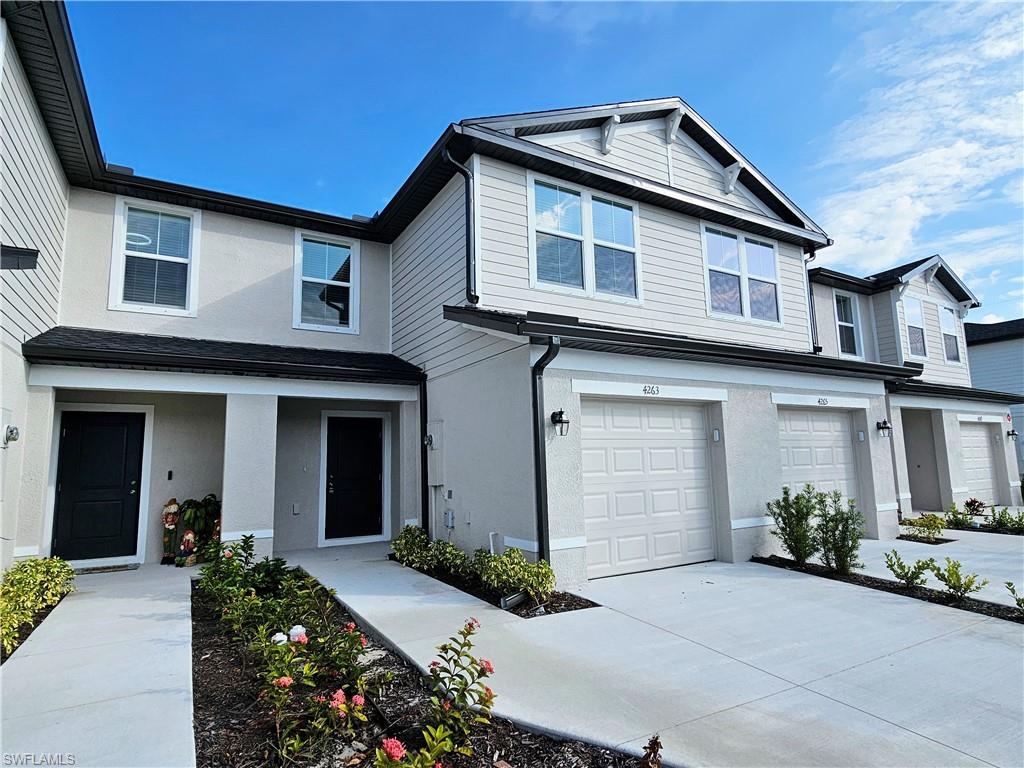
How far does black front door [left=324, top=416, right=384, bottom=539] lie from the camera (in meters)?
9.26

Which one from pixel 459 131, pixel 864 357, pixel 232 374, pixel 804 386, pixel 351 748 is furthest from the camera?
pixel 864 357

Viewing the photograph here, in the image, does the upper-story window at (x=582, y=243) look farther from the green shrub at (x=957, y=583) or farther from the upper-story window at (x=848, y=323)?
the upper-story window at (x=848, y=323)

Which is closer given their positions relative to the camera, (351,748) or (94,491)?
(351,748)

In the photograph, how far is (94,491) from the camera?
25.2 ft

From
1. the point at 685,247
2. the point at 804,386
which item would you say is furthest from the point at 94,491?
the point at 804,386

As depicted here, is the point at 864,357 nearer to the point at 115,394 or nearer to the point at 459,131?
the point at 459,131

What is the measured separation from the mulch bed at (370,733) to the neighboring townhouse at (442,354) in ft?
8.70

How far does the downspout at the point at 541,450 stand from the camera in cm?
582

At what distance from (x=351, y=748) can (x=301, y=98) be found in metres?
12.3

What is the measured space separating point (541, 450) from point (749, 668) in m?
2.77

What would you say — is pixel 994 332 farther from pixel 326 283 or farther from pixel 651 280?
pixel 326 283

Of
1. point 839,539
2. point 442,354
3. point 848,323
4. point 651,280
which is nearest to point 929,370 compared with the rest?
point 848,323

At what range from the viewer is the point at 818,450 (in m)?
8.94

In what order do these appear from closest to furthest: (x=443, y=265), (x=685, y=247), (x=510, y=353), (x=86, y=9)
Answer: (x=86, y=9) < (x=510, y=353) < (x=443, y=265) < (x=685, y=247)
